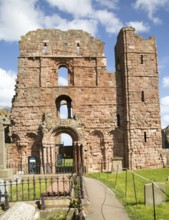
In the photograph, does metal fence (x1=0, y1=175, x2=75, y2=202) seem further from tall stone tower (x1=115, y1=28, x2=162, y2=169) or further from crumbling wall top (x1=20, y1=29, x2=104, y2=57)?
crumbling wall top (x1=20, y1=29, x2=104, y2=57)

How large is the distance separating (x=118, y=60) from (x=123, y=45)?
2.37m

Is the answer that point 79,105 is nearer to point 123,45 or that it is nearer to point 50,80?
point 50,80

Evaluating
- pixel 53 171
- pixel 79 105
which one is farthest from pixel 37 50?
pixel 53 171

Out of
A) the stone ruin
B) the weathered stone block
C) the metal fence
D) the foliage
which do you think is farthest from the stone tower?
the foliage

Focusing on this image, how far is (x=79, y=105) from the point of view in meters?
28.8

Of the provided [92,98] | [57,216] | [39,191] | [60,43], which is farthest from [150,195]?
[60,43]

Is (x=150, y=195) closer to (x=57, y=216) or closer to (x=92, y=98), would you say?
(x=57, y=216)

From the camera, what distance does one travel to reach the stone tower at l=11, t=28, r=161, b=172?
2836 centimetres

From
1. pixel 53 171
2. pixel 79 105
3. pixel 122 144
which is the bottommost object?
pixel 53 171

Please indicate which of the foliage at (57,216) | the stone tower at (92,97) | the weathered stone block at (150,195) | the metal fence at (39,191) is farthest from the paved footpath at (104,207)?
the stone tower at (92,97)

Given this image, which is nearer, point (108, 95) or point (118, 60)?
point (108, 95)

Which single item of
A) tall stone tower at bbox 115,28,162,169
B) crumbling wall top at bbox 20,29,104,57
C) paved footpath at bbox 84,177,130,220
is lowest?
paved footpath at bbox 84,177,130,220

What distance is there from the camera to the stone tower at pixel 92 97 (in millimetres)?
28359

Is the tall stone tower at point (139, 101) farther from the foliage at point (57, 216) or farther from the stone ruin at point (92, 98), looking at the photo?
the foliage at point (57, 216)
